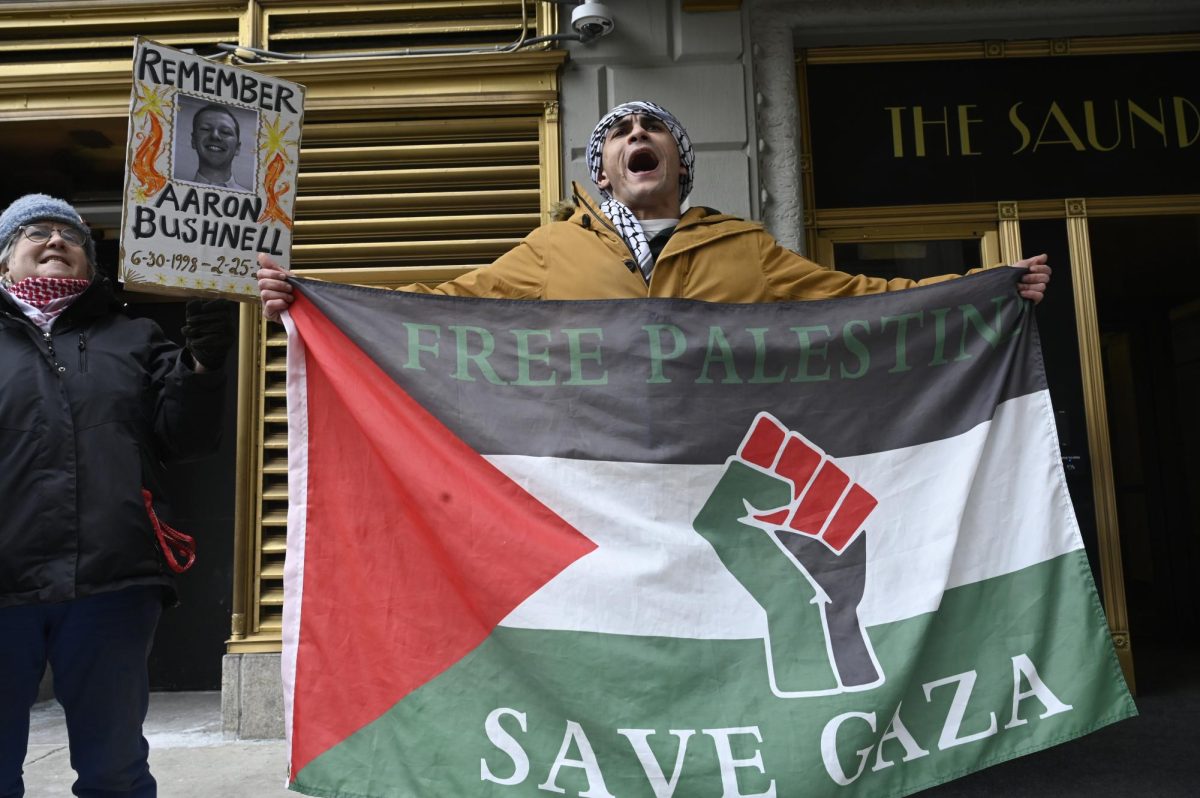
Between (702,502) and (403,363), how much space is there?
38.1 inches

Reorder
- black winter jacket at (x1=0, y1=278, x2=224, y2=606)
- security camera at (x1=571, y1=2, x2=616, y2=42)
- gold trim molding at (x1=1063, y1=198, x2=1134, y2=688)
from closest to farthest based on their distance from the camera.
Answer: black winter jacket at (x1=0, y1=278, x2=224, y2=606), security camera at (x1=571, y1=2, x2=616, y2=42), gold trim molding at (x1=1063, y1=198, x2=1134, y2=688)

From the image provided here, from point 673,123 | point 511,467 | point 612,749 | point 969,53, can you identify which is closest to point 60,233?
point 511,467

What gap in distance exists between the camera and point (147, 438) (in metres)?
2.74

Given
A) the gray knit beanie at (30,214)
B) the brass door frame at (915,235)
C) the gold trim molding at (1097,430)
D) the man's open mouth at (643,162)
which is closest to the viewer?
the gray knit beanie at (30,214)

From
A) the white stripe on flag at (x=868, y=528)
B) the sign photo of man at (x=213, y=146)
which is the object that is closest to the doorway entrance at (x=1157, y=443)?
the white stripe on flag at (x=868, y=528)

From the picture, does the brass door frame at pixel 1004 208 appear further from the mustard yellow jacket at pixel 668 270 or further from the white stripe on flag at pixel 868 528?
the white stripe on flag at pixel 868 528

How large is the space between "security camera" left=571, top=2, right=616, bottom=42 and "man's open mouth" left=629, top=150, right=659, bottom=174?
6.41ft

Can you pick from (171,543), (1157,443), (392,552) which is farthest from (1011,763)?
(1157,443)

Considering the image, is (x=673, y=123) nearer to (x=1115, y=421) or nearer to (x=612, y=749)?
(x=612, y=749)

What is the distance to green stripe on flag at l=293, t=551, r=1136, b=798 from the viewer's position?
2525 mm

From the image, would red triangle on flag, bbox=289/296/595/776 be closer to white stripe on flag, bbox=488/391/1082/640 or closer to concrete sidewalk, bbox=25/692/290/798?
white stripe on flag, bbox=488/391/1082/640

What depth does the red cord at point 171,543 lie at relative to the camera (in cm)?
265

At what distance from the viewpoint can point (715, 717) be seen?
2.55 meters

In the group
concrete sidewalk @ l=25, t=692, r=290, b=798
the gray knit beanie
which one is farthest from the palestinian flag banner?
concrete sidewalk @ l=25, t=692, r=290, b=798
